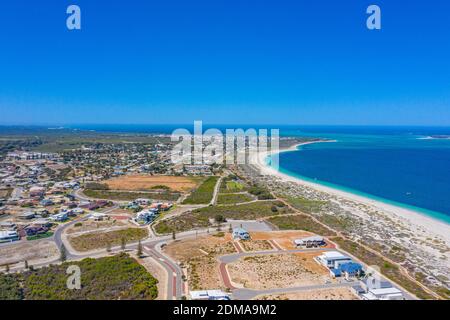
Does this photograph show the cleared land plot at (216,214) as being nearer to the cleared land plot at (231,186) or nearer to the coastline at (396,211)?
the cleared land plot at (231,186)

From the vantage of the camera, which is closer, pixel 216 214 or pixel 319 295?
pixel 319 295

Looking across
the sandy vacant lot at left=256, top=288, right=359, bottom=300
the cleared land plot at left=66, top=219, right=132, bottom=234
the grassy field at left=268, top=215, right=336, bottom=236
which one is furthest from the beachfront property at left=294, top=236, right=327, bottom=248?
the cleared land plot at left=66, top=219, right=132, bottom=234

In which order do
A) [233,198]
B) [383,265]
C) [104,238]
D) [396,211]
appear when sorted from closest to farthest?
[383,265]
[104,238]
[396,211]
[233,198]

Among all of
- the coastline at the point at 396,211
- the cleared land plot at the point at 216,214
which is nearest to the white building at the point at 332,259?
the coastline at the point at 396,211

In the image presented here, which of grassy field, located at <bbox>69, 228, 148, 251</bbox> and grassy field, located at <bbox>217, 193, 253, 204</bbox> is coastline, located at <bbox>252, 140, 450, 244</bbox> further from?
grassy field, located at <bbox>69, 228, 148, 251</bbox>

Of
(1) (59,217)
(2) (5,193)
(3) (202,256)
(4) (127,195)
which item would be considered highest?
(2) (5,193)

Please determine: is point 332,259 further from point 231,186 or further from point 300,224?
point 231,186

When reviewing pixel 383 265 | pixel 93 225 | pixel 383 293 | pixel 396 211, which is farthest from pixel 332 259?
pixel 93 225
